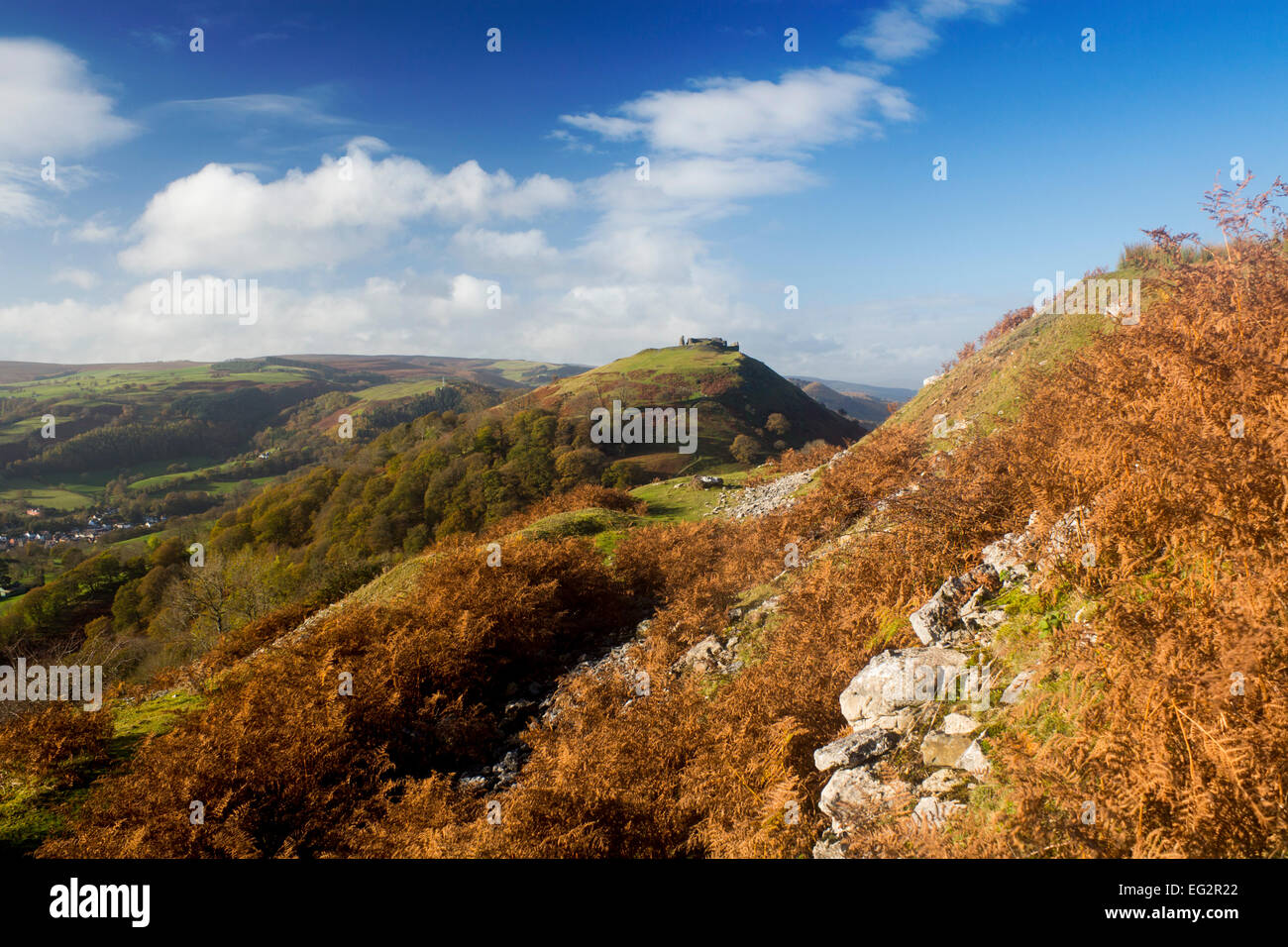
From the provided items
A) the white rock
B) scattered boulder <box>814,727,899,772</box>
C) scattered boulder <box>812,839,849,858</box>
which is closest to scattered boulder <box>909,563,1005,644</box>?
the white rock

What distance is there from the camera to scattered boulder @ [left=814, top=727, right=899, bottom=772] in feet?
14.1

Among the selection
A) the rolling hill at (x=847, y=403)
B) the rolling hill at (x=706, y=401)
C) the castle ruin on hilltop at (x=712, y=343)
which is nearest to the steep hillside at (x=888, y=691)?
the rolling hill at (x=706, y=401)

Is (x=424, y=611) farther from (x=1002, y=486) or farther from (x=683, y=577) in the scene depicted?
(x=1002, y=486)

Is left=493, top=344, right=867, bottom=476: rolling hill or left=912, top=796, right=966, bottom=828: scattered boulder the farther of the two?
left=493, top=344, right=867, bottom=476: rolling hill

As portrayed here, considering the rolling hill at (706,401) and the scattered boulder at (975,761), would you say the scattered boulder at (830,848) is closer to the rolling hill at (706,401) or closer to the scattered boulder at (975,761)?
the scattered boulder at (975,761)

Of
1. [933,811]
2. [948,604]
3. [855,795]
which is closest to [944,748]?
[933,811]

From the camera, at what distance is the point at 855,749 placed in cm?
436

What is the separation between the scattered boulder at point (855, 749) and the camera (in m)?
4.31

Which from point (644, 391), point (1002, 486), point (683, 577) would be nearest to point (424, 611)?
point (683, 577)

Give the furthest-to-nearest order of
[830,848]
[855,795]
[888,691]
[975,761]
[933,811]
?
[888,691] → [855,795] → [830,848] → [975,761] → [933,811]

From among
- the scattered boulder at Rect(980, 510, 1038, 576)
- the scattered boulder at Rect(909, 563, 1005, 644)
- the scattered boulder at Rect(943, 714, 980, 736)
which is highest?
the scattered boulder at Rect(980, 510, 1038, 576)

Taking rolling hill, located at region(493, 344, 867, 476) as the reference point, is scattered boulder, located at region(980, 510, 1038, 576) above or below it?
below

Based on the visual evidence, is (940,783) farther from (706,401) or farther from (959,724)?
(706,401)

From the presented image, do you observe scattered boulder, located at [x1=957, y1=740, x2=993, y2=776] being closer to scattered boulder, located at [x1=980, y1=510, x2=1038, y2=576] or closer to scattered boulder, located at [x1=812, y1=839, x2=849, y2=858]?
scattered boulder, located at [x1=812, y1=839, x2=849, y2=858]
